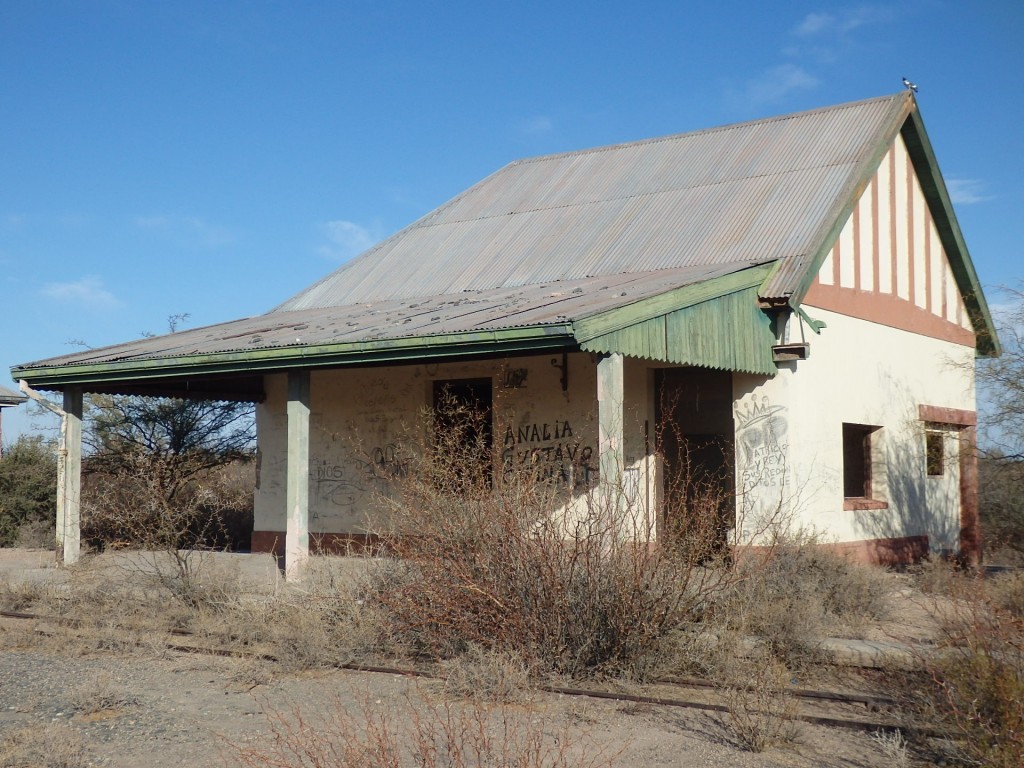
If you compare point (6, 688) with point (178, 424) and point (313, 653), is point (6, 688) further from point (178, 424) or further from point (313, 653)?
point (178, 424)

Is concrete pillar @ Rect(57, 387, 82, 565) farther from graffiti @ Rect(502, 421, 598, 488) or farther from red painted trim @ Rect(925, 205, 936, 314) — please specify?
red painted trim @ Rect(925, 205, 936, 314)

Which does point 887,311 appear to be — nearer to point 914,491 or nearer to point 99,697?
point 914,491

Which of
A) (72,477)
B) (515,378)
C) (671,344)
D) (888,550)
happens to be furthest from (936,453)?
(72,477)

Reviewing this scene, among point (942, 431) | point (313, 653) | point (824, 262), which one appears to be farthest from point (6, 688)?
point (942, 431)

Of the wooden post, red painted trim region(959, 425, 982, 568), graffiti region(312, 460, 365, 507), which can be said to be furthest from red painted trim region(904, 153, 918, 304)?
the wooden post

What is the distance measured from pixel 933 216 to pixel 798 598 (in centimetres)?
942

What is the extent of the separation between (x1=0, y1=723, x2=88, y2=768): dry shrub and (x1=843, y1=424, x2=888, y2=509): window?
35.0 feet

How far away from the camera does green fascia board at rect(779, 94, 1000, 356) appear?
1344cm

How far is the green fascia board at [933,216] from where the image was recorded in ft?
44.1

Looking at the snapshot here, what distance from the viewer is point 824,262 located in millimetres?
13688

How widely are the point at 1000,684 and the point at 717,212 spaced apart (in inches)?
404

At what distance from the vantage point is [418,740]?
19.9ft

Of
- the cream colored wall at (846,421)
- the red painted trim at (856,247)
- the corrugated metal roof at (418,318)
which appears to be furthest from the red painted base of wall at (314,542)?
the red painted trim at (856,247)

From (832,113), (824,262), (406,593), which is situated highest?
(832,113)
